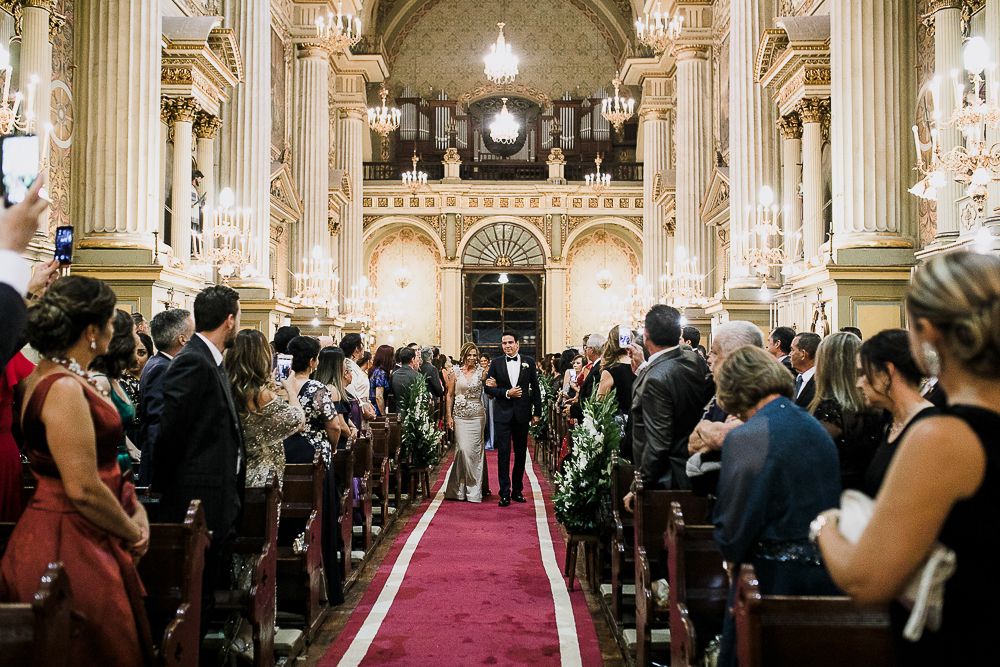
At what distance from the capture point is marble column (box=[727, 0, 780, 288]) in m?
14.4

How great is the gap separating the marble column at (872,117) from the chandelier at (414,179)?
1833 cm

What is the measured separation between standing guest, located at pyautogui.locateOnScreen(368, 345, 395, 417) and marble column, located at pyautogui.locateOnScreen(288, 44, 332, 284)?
8543 millimetres

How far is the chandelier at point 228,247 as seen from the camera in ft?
39.0

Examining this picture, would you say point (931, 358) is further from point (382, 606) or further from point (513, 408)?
point (513, 408)

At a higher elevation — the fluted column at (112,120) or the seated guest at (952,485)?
the fluted column at (112,120)

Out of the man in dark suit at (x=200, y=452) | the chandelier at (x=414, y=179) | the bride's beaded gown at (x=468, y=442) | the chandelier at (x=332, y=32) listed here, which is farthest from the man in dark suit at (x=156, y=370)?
the chandelier at (x=414, y=179)

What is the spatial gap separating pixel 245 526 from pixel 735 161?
12.1m

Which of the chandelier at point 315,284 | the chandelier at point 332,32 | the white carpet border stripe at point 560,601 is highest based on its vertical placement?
the chandelier at point 332,32

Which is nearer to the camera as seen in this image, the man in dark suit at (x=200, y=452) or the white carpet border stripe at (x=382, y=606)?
the man in dark suit at (x=200, y=452)

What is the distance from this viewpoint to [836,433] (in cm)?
390

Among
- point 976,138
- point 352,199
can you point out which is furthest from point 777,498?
point 352,199

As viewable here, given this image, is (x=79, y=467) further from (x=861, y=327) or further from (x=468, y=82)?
(x=468, y=82)

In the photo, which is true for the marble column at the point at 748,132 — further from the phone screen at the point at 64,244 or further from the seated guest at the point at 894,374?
the phone screen at the point at 64,244

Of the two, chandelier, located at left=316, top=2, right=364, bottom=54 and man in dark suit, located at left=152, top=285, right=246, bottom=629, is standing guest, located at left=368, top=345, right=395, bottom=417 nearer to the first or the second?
man in dark suit, located at left=152, top=285, right=246, bottom=629
